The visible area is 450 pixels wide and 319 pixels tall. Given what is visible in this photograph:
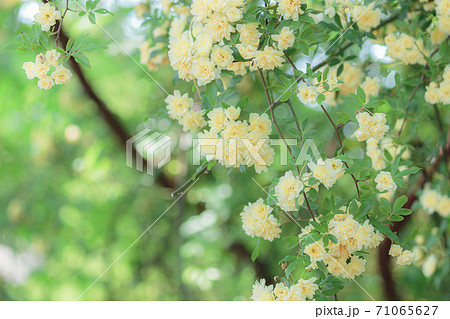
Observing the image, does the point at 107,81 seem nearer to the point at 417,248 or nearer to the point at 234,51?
the point at 234,51

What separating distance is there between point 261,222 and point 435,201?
1.89 feet

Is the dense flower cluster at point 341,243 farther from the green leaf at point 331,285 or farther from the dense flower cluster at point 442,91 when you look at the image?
the dense flower cluster at point 442,91

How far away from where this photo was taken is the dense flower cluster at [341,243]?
1.49 feet

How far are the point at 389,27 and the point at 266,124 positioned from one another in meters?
0.47

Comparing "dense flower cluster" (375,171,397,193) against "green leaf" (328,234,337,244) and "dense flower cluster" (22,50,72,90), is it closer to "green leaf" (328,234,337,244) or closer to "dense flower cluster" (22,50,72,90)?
"green leaf" (328,234,337,244)

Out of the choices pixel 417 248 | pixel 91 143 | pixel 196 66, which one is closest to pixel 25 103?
pixel 91 143

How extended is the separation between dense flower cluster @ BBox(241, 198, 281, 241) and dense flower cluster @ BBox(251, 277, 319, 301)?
0.06 meters

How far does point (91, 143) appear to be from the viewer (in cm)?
123

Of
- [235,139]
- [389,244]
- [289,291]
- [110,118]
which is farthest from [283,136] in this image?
[110,118]

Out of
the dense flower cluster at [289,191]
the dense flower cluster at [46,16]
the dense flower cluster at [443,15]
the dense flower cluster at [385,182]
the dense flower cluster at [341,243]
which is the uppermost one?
the dense flower cluster at [443,15]

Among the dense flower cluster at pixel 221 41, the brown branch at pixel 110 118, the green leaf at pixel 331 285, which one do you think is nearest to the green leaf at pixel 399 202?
the green leaf at pixel 331 285

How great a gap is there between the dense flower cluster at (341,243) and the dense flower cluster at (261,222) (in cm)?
4

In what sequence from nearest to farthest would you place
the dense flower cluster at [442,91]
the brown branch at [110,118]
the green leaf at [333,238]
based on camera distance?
the green leaf at [333,238]
the dense flower cluster at [442,91]
the brown branch at [110,118]

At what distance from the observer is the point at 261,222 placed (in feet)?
1.63
